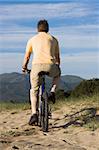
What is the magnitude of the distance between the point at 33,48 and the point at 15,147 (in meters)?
2.51

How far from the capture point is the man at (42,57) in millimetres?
10289

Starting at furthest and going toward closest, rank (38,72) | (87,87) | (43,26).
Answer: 1. (87,87)
2. (43,26)
3. (38,72)

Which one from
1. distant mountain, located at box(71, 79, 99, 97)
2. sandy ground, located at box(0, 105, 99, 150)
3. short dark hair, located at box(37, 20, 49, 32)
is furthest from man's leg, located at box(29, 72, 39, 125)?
distant mountain, located at box(71, 79, 99, 97)

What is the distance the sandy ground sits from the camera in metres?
8.72

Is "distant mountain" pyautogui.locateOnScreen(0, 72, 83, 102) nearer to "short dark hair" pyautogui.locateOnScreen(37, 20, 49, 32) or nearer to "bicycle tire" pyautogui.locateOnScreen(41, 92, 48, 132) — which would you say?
"bicycle tire" pyautogui.locateOnScreen(41, 92, 48, 132)

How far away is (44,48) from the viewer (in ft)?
34.1

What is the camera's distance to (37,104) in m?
10.6

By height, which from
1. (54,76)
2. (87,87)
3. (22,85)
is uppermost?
(54,76)

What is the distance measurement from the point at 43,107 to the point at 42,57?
0.95 metres

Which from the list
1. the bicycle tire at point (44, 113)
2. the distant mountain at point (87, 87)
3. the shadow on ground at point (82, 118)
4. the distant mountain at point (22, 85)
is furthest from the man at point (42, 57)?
the distant mountain at point (87, 87)

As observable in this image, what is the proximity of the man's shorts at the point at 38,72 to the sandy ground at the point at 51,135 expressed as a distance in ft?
2.72

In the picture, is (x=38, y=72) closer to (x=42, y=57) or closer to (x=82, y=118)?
(x=42, y=57)

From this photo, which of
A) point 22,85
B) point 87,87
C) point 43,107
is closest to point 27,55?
point 43,107

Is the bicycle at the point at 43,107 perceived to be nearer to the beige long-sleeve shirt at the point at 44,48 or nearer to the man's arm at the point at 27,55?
the beige long-sleeve shirt at the point at 44,48
